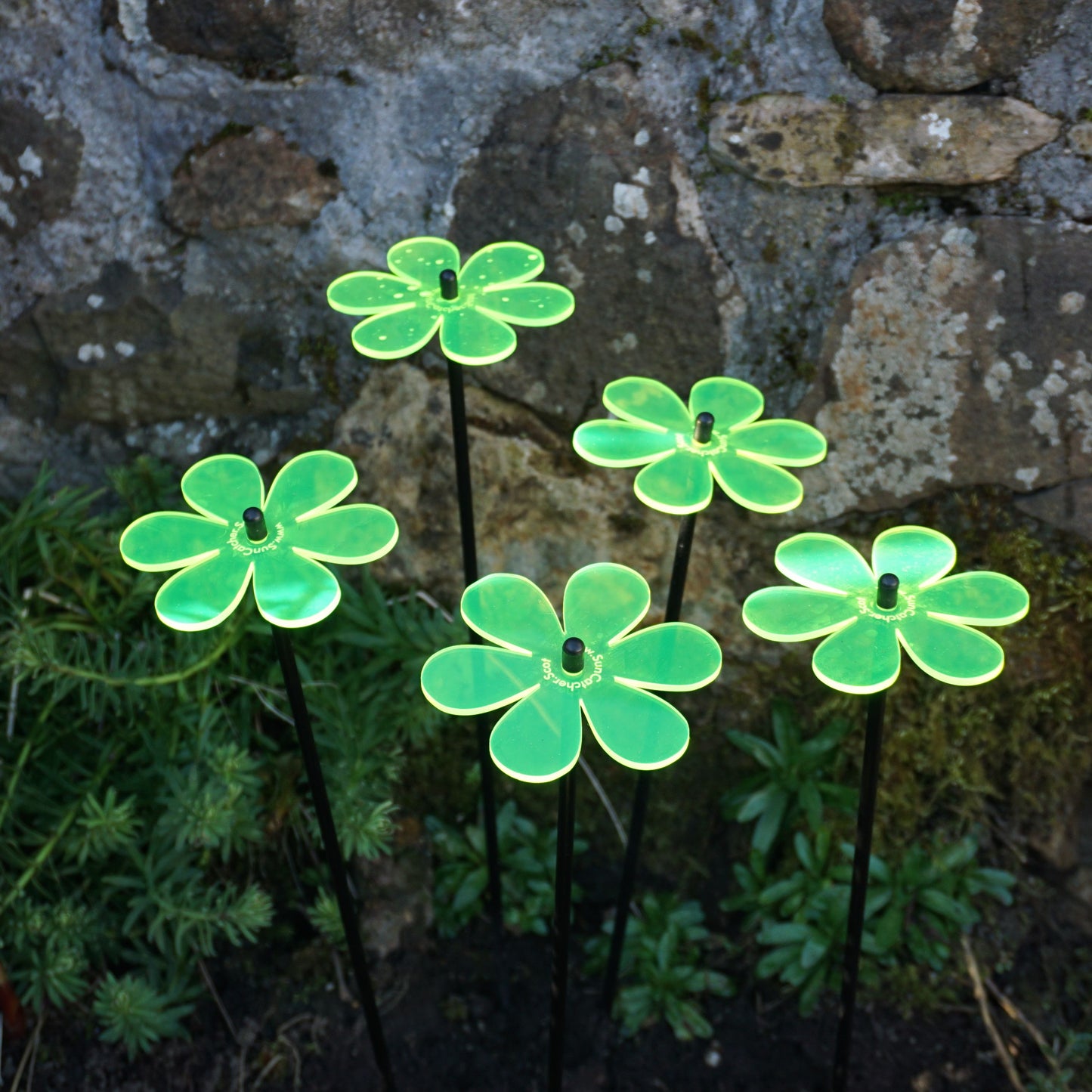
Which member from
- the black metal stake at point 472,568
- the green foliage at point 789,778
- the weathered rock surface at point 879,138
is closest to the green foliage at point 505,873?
the black metal stake at point 472,568

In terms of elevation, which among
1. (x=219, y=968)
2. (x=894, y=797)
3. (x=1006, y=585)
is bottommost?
(x=219, y=968)

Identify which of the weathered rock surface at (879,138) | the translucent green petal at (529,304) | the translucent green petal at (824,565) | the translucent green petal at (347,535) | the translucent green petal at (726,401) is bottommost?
the translucent green petal at (347,535)

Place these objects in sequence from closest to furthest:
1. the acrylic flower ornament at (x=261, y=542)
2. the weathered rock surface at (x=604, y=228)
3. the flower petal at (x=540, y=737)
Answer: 1. the flower petal at (x=540, y=737)
2. the acrylic flower ornament at (x=261, y=542)
3. the weathered rock surface at (x=604, y=228)

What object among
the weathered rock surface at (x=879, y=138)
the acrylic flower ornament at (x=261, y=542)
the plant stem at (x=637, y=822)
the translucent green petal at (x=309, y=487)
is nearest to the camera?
the acrylic flower ornament at (x=261, y=542)

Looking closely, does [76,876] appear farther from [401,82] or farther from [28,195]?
[401,82]

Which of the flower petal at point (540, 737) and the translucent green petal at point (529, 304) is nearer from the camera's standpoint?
the flower petal at point (540, 737)

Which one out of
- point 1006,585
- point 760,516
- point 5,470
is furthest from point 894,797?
point 5,470

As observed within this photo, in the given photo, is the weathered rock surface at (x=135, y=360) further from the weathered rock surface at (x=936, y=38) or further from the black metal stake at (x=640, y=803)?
the weathered rock surface at (x=936, y=38)
